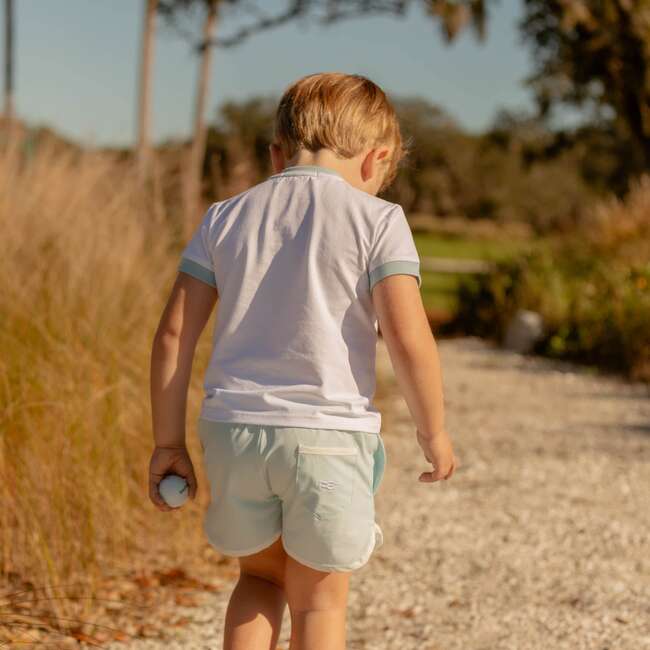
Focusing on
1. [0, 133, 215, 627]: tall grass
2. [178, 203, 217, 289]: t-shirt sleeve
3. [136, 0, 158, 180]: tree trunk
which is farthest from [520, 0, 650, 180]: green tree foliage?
[178, 203, 217, 289]: t-shirt sleeve

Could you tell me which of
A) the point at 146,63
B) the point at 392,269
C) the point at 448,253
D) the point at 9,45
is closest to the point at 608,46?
the point at 146,63

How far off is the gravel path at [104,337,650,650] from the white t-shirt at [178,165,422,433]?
1.23 metres

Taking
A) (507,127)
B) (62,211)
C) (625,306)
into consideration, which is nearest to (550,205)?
(507,127)

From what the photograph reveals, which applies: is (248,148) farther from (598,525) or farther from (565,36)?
(565,36)

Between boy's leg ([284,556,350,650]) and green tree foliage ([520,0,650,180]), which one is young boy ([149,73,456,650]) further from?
green tree foliage ([520,0,650,180])

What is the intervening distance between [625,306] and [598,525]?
14.1 feet

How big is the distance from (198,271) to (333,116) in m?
0.41

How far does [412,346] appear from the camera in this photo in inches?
70.1

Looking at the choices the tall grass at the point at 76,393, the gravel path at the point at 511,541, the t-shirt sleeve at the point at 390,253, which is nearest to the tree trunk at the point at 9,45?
the gravel path at the point at 511,541

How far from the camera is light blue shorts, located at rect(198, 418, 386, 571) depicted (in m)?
1.78

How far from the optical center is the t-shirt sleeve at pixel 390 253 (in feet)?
5.84

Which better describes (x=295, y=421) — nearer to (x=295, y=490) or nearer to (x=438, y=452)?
(x=295, y=490)

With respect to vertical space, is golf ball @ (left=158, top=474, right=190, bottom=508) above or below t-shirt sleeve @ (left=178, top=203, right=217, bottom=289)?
below

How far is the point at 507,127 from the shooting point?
2347 cm
